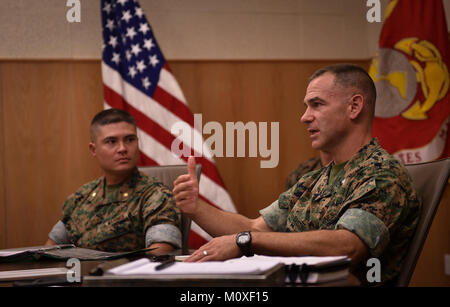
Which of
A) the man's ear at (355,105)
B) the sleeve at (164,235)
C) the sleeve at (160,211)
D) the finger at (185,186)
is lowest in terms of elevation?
the sleeve at (164,235)

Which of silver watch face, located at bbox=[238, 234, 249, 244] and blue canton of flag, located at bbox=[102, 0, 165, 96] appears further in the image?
blue canton of flag, located at bbox=[102, 0, 165, 96]

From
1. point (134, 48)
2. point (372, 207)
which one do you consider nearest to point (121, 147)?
point (134, 48)

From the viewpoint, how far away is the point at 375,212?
1.28 meters

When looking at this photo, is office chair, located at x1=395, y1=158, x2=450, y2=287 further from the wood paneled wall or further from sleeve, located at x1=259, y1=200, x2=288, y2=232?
the wood paneled wall

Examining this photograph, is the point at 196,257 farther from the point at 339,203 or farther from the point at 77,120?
the point at 77,120

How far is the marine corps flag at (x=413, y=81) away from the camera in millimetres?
3021

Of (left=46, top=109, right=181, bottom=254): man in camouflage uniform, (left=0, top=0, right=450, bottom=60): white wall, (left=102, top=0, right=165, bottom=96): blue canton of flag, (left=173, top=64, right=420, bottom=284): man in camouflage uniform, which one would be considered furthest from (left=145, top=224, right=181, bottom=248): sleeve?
(left=0, top=0, right=450, bottom=60): white wall

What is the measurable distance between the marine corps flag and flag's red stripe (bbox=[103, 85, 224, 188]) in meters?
1.08

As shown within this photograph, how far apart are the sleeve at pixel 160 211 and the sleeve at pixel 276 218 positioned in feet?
1.65

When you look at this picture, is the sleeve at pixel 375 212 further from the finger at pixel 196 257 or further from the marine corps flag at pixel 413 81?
the marine corps flag at pixel 413 81

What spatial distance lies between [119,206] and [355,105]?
1.22 metres

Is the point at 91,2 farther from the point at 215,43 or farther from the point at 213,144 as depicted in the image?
the point at 213,144

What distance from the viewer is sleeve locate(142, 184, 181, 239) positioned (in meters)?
2.11

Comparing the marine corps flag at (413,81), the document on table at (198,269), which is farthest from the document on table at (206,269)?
the marine corps flag at (413,81)
